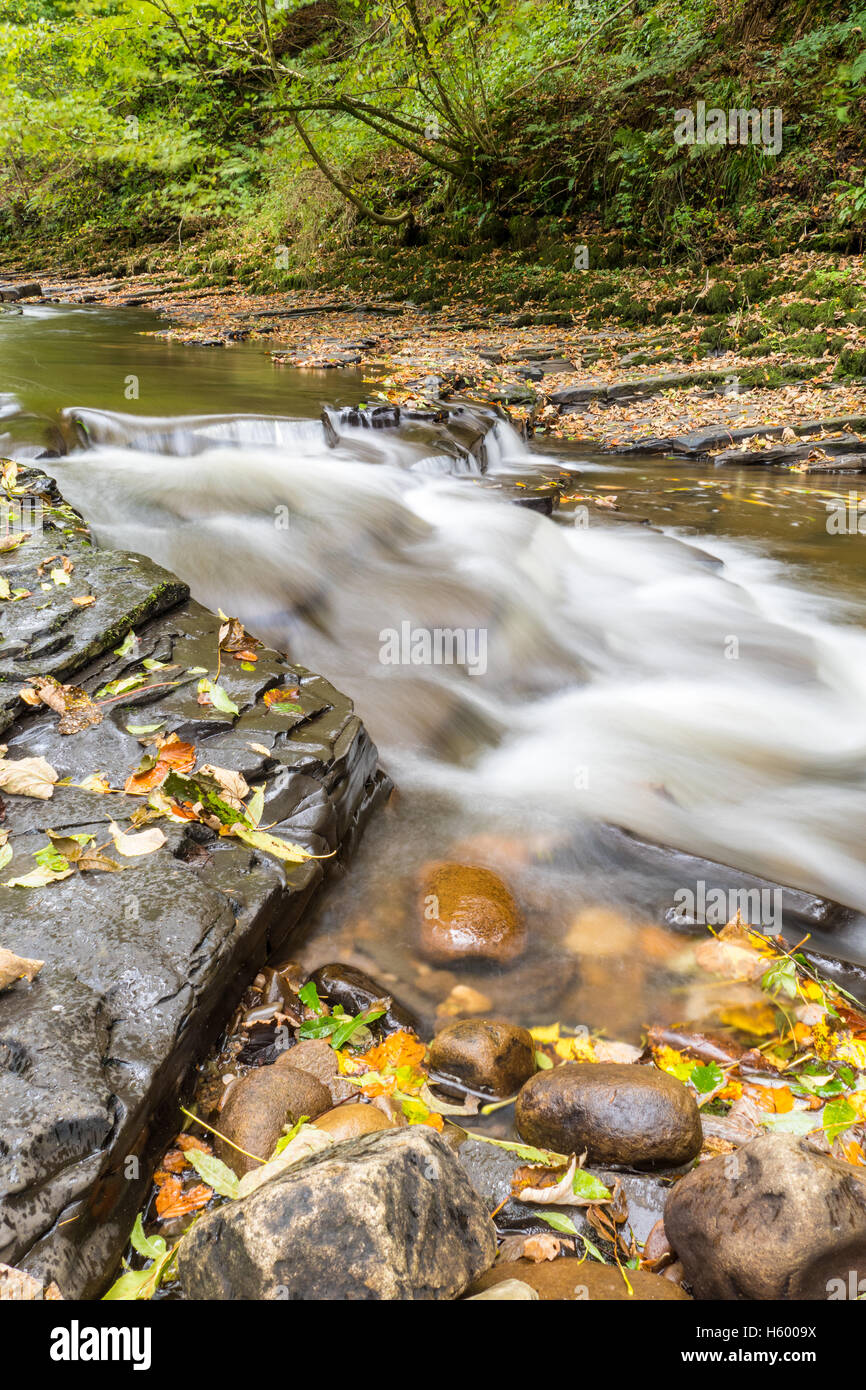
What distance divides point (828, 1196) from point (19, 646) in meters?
3.47

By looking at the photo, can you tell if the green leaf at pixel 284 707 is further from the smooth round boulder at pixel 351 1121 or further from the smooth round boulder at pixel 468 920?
the smooth round boulder at pixel 351 1121

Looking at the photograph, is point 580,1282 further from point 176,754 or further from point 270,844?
point 176,754

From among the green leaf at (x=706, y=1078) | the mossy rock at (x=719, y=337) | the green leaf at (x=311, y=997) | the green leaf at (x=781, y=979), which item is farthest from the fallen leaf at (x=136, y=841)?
the mossy rock at (x=719, y=337)

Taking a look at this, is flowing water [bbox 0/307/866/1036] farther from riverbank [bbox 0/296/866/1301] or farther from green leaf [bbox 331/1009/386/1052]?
green leaf [bbox 331/1009/386/1052]

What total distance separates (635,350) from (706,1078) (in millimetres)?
11680

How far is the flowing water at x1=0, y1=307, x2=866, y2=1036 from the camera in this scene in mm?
3252

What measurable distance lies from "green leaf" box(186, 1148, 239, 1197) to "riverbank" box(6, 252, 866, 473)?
8.66 m

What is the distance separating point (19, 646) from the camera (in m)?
3.48

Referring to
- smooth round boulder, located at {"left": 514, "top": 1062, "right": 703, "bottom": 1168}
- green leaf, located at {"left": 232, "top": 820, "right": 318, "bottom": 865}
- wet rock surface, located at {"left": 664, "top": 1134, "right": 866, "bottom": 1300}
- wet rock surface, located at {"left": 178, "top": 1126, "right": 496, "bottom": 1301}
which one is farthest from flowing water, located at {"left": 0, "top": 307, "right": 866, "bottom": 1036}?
wet rock surface, located at {"left": 178, "top": 1126, "right": 496, "bottom": 1301}

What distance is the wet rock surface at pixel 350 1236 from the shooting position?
1.49 metres

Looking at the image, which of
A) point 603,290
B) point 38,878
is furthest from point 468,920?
point 603,290

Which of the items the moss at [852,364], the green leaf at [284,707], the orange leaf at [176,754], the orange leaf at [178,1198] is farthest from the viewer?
the moss at [852,364]

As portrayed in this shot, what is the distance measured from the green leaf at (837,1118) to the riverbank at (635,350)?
8.27 m

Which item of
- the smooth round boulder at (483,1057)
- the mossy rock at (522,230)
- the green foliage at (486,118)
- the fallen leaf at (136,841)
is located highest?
the green foliage at (486,118)
